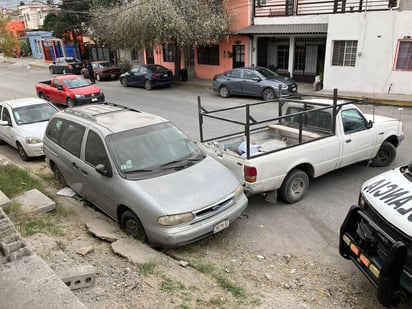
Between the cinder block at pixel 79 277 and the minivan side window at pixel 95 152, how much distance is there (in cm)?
202

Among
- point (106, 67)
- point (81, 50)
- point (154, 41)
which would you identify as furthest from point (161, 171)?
point (81, 50)

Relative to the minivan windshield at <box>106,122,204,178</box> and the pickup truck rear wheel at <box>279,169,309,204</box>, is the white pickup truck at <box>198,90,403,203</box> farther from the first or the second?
the minivan windshield at <box>106,122,204,178</box>

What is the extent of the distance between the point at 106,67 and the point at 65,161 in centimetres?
2289

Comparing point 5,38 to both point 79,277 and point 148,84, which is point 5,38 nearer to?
point 148,84

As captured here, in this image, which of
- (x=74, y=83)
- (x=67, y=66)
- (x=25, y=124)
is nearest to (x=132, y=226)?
(x=25, y=124)

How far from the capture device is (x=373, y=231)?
4.02 m

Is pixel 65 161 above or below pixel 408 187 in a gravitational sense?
below

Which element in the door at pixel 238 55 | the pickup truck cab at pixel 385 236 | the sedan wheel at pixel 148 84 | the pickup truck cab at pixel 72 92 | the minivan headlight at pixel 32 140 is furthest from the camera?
the door at pixel 238 55

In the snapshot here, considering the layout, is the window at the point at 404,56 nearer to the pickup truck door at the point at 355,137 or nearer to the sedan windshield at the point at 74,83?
the pickup truck door at the point at 355,137

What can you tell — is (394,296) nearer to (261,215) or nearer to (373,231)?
(373,231)

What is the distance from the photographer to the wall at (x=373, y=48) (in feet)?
52.7

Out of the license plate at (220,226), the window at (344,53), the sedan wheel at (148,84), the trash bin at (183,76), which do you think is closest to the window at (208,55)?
the trash bin at (183,76)

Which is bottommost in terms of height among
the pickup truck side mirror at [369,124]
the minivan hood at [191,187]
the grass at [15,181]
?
the grass at [15,181]

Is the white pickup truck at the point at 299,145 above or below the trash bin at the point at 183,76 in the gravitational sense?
above
